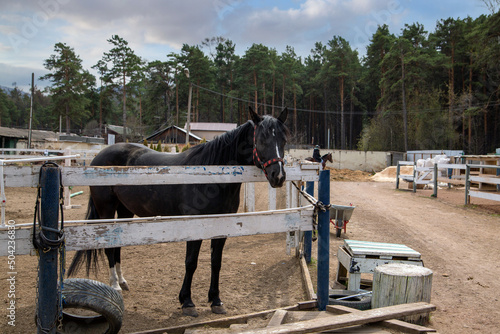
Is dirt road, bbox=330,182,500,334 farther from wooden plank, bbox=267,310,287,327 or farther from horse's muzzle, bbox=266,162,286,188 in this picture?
horse's muzzle, bbox=266,162,286,188

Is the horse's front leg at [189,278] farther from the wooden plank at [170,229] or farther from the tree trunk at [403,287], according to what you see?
the tree trunk at [403,287]

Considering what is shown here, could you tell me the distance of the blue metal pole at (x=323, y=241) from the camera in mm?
2820

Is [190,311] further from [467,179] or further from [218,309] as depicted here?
[467,179]

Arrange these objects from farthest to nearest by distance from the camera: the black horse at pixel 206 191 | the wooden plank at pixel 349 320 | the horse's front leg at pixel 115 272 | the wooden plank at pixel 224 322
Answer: the horse's front leg at pixel 115 272, the black horse at pixel 206 191, the wooden plank at pixel 224 322, the wooden plank at pixel 349 320

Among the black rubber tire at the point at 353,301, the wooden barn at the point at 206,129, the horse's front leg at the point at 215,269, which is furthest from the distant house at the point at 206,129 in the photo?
the black rubber tire at the point at 353,301

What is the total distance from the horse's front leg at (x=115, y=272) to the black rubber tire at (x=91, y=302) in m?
1.41

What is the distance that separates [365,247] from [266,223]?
160 centimetres

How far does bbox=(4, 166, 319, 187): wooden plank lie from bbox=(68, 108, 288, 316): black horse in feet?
0.76

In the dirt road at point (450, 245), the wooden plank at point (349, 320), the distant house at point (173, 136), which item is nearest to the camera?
the wooden plank at point (349, 320)

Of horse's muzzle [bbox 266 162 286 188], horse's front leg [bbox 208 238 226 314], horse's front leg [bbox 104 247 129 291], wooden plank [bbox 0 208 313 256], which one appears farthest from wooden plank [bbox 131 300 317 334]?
horse's front leg [bbox 104 247 129 291]

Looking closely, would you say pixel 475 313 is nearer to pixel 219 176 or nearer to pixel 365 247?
pixel 365 247

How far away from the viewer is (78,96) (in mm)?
46531

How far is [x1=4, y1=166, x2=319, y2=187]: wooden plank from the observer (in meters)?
1.97

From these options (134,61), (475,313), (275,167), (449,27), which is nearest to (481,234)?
(475,313)
